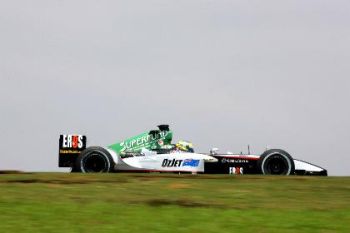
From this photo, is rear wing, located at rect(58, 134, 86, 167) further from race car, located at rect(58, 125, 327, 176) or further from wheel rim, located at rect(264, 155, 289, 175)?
wheel rim, located at rect(264, 155, 289, 175)

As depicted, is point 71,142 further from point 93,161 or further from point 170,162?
point 170,162

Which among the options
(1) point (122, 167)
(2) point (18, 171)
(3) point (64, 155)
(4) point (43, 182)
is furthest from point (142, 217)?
(3) point (64, 155)

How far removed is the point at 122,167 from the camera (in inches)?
688

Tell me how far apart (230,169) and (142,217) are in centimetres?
1153

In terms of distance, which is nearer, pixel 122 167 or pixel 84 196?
pixel 84 196

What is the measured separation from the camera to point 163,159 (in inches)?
700

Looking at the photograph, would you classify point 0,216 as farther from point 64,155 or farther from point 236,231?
point 64,155

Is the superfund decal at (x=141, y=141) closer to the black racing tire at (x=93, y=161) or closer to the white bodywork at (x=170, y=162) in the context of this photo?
the white bodywork at (x=170, y=162)

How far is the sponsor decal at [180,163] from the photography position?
696 inches

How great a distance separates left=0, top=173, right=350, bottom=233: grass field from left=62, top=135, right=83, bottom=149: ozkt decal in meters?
7.51

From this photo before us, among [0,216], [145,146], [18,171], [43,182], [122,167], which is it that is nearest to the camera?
[0,216]

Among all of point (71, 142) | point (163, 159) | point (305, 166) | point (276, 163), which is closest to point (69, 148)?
point (71, 142)

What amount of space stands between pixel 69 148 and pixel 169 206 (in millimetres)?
11387

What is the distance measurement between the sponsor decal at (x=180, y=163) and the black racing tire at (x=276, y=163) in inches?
81.5
